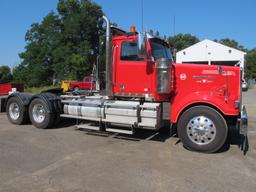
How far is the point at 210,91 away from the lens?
6.50 metres

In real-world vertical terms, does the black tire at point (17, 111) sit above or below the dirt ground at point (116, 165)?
above

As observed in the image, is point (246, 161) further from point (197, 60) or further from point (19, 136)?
point (197, 60)

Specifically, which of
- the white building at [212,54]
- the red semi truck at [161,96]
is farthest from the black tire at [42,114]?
the white building at [212,54]

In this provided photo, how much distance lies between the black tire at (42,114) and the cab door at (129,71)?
229 cm

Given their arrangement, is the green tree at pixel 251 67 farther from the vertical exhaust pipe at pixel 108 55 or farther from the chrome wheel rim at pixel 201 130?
the chrome wheel rim at pixel 201 130

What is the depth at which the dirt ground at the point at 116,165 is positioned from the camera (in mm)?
4469

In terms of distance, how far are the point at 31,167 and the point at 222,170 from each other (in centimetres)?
342

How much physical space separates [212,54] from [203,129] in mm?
35038

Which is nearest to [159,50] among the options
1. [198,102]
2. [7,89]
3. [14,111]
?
[198,102]

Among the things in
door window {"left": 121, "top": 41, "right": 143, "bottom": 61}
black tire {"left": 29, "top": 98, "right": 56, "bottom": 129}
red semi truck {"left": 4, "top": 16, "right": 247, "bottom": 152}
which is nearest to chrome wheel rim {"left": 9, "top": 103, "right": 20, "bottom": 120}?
black tire {"left": 29, "top": 98, "right": 56, "bottom": 129}

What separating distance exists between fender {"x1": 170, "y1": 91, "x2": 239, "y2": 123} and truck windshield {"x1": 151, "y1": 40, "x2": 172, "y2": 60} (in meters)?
1.17

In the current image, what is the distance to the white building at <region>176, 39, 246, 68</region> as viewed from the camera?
3838 cm

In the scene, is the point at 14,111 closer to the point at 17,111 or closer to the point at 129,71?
the point at 17,111

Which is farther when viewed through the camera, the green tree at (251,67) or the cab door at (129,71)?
the green tree at (251,67)
